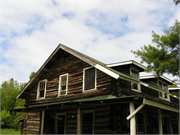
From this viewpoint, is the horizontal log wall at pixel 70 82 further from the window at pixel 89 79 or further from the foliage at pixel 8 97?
the foliage at pixel 8 97

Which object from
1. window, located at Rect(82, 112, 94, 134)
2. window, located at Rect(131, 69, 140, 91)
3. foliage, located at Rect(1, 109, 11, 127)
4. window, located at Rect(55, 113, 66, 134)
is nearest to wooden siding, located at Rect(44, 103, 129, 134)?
window, located at Rect(82, 112, 94, 134)

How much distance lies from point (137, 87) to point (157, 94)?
14.1ft

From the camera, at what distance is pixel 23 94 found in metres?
18.6

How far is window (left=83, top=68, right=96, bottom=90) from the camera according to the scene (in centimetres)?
1318

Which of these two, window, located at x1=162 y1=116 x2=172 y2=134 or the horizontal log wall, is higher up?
the horizontal log wall

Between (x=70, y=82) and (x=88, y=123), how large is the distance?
372 cm

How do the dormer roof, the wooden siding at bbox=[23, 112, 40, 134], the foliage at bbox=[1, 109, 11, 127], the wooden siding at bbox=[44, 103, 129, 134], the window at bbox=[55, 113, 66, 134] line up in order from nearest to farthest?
the wooden siding at bbox=[44, 103, 129, 134] → the dormer roof → the window at bbox=[55, 113, 66, 134] → the wooden siding at bbox=[23, 112, 40, 134] → the foliage at bbox=[1, 109, 11, 127]

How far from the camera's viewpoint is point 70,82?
14.9 meters

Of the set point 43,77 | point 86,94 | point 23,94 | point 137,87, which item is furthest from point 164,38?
point 23,94

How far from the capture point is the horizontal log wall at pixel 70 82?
1242cm

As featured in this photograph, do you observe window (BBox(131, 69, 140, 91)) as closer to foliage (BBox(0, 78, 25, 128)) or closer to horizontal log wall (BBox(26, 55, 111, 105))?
horizontal log wall (BBox(26, 55, 111, 105))

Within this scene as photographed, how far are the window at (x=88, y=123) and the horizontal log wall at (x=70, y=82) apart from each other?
1470mm

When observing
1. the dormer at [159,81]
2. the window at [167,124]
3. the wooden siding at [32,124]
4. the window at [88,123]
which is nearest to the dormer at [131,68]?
the dormer at [159,81]

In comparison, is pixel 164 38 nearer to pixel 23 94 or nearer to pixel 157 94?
pixel 157 94
